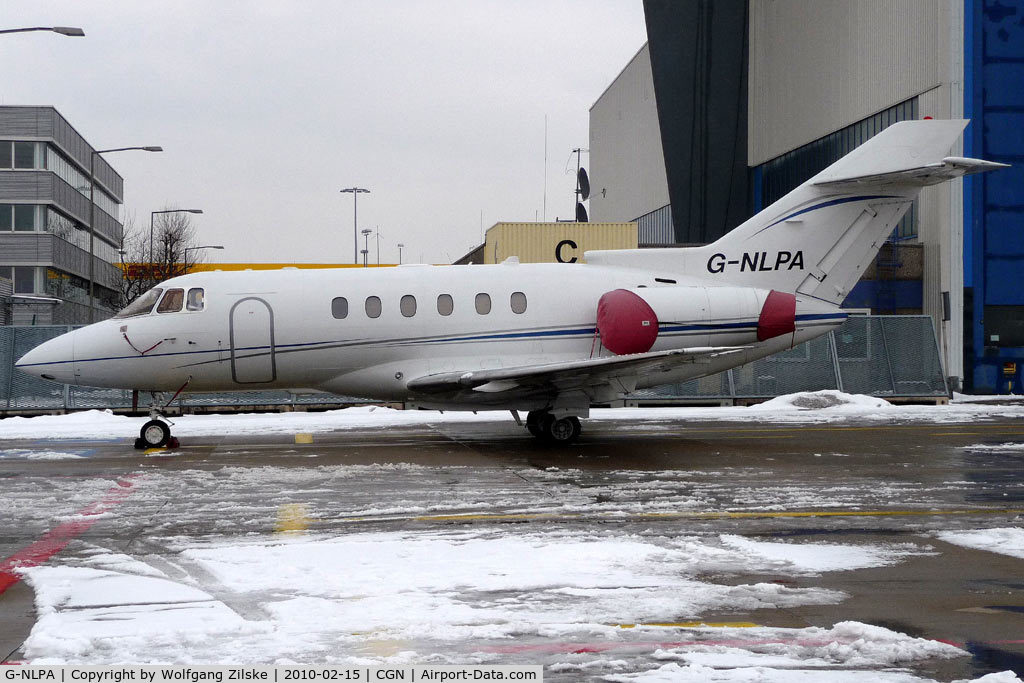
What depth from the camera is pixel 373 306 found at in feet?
56.3

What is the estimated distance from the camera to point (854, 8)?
3897 cm

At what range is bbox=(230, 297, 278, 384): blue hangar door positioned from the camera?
16969 millimetres

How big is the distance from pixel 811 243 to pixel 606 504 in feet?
30.1

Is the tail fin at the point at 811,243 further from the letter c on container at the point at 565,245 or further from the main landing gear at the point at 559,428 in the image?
the letter c on container at the point at 565,245

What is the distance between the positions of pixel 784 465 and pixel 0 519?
1019cm

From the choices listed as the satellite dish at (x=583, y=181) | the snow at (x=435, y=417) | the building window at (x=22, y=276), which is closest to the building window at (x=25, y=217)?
the building window at (x=22, y=276)

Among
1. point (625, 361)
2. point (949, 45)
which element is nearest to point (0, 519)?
point (625, 361)

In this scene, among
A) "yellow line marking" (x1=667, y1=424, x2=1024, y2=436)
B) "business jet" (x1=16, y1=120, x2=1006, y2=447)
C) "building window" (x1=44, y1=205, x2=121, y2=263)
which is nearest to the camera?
"business jet" (x1=16, y1=120, x2=1006, y2=447)

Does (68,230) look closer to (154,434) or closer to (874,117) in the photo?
(874,117)

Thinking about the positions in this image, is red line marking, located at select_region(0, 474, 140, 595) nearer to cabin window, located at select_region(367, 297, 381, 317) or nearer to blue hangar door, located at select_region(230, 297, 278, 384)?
blue hangar door, located at select_region(230, 297, 278, 384)

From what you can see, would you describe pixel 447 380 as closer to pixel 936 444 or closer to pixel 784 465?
pixel 784 465

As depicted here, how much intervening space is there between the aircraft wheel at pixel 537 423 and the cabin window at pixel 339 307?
383 cm

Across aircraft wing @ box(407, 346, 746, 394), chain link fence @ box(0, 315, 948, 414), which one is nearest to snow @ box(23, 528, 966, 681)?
aircraft wing @ box(407, 346, 746, 394)

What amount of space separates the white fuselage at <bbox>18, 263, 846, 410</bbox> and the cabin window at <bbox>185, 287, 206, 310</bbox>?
10 centimetres
